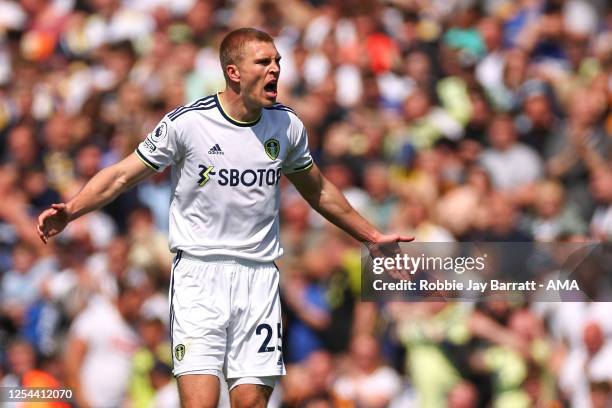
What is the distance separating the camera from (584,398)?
1224 centimetres

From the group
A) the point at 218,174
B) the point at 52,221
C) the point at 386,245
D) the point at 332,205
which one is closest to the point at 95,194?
the point at 52,221

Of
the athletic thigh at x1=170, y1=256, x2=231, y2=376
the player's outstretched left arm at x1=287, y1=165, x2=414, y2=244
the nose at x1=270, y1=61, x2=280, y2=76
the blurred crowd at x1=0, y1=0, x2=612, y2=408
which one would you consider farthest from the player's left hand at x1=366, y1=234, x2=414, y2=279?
the blurred crowd at x1=0, y1=0, x2=612, y2=408

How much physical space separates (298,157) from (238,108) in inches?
20.6

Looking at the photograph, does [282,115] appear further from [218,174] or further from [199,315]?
[199,315]

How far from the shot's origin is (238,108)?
8398mm

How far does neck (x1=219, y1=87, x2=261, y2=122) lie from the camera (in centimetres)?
838

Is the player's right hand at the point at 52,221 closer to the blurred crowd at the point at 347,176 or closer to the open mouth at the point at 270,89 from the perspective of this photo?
the open mouth at the point at 270,89

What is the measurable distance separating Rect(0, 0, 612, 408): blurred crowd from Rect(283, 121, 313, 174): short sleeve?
415 cm

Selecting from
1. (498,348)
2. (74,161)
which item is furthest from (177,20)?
(498,348)

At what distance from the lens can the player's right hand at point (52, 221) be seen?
815 centimetres

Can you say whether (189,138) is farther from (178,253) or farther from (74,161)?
(74,161)

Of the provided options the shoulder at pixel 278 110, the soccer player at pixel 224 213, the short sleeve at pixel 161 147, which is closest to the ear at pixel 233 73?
the soccer player at pixel 224 213

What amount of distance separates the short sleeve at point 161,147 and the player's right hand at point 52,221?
547mm

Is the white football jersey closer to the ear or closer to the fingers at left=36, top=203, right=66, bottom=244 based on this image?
the ear
